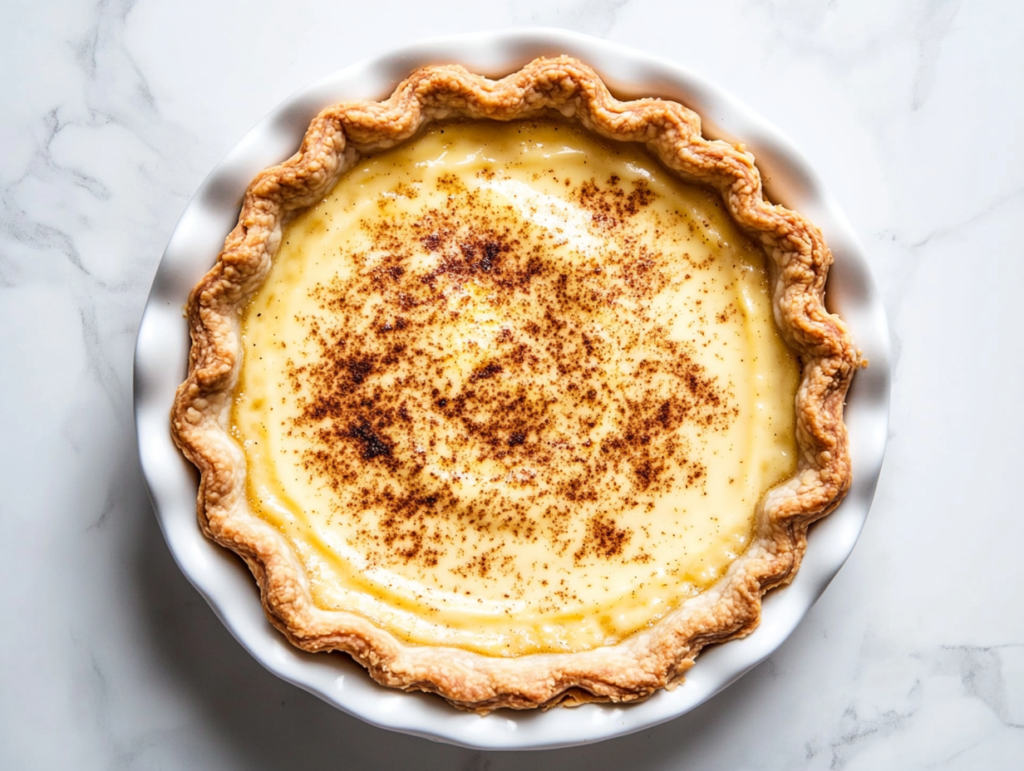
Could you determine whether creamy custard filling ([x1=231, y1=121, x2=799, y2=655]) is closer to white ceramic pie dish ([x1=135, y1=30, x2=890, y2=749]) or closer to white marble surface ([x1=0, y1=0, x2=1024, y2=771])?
white ceramic pie dish ([x1=135, y1=30, x2=890, y2=749])

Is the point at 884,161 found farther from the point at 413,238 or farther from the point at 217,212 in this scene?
the point at 217,212

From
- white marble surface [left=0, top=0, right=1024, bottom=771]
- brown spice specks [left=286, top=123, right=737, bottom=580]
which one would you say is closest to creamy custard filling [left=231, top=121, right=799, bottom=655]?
brown spice specks [left=286, top=123, right=737, bottom=580]

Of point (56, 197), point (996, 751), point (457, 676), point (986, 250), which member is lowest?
point (457, 676)

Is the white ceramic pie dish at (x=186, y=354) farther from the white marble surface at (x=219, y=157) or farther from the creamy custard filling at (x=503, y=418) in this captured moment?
the white marble surface at (x=219, y=157)

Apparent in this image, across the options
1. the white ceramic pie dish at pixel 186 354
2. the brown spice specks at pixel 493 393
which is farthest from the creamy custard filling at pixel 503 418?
the white ceramic pie dish at pixel 186 354

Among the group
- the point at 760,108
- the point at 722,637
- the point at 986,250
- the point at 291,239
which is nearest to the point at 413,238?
the point at 291,239

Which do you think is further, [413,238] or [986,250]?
[986,250]
